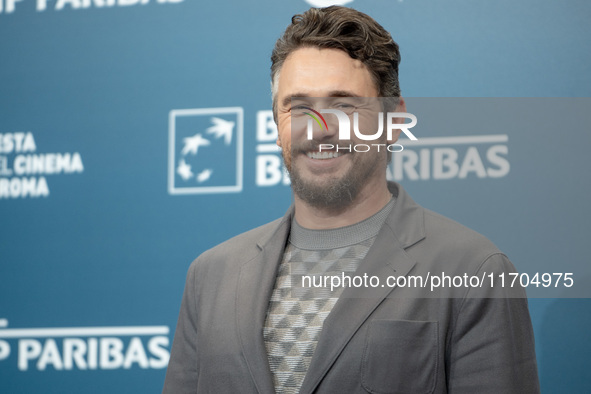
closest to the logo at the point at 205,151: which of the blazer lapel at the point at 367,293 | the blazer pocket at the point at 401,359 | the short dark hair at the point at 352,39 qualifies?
the short dark hair at the point at 352,39

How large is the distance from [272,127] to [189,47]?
0.41 meters

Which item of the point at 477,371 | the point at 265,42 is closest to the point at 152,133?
the point at 265,42

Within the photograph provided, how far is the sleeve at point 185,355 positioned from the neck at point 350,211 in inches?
12.4

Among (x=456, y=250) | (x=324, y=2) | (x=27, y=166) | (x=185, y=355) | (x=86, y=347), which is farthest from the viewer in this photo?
(x=27, y=166)

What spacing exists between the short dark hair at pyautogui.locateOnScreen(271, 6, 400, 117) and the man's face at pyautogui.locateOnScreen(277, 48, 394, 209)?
0.02 meters

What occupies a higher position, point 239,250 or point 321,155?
point 321,155

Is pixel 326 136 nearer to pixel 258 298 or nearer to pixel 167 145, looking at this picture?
pixel 258 298

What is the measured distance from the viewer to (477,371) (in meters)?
1.24

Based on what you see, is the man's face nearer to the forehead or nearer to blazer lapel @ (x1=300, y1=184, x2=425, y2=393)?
the forehead

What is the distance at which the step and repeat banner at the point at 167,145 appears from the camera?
6.10ft

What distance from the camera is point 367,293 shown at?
133 centimetres

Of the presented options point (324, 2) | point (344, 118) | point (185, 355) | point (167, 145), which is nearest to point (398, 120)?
point (344, 118)

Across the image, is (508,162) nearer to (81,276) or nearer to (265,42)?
(265,42)

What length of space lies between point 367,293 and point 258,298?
0.22m
